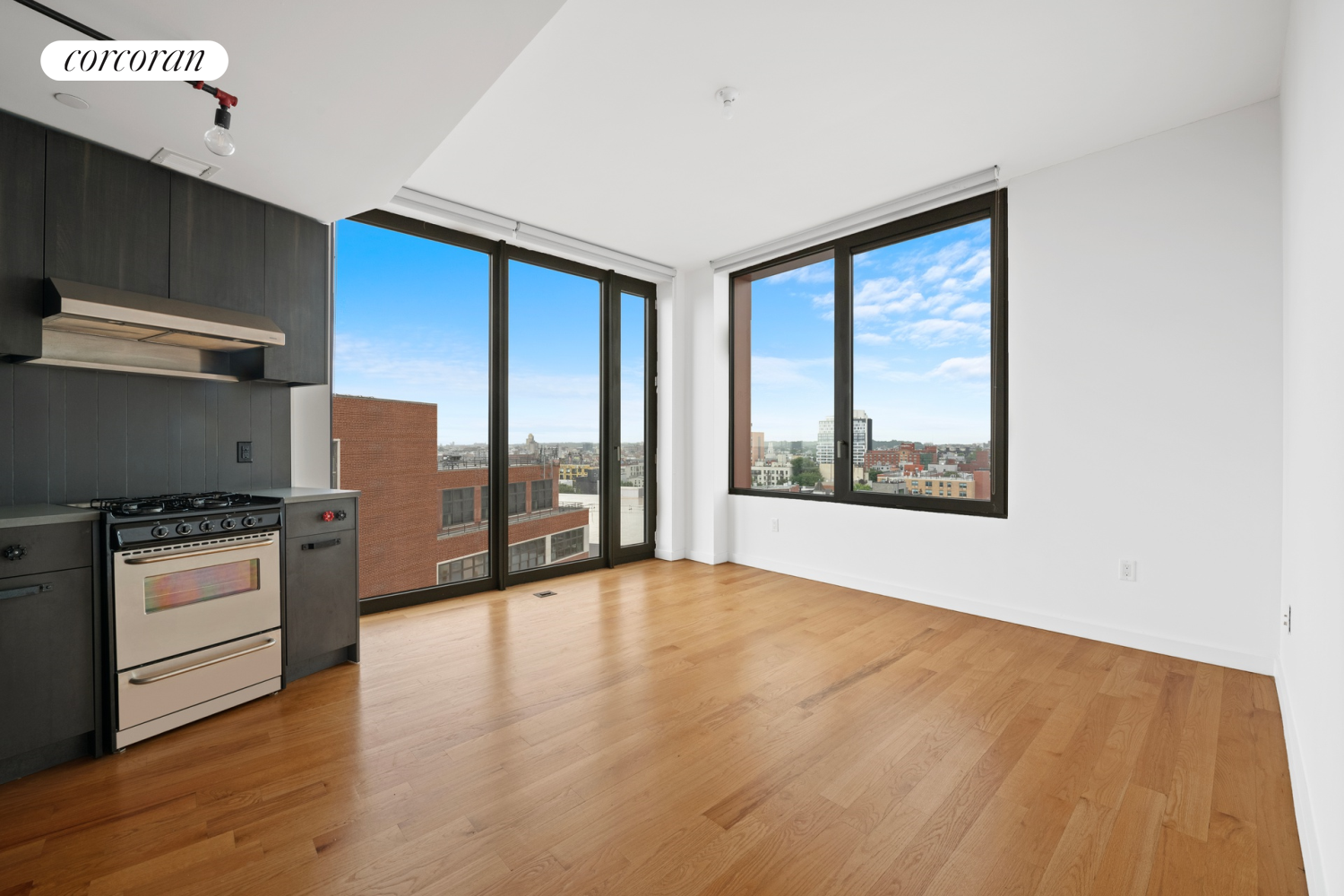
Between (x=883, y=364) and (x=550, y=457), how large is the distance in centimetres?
268

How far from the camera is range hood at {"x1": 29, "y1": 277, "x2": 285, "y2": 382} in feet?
7.36

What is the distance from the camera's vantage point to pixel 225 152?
1.82 m

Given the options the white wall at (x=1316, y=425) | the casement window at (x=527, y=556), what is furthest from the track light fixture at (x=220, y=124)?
the casement window at (x=527, y=556)

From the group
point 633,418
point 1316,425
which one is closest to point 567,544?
point 633,418

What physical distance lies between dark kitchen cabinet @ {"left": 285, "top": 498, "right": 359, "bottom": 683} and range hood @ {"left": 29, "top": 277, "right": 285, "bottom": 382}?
2.74ft

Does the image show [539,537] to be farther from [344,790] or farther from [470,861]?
[470,861]

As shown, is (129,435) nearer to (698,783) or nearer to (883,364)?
(698,783)

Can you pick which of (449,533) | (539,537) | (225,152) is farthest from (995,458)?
(225,152)

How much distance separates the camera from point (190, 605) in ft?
7.52

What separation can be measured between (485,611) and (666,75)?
319 cm

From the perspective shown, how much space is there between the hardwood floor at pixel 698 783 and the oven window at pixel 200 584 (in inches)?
19.6

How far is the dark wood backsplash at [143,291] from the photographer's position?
2.22 meters

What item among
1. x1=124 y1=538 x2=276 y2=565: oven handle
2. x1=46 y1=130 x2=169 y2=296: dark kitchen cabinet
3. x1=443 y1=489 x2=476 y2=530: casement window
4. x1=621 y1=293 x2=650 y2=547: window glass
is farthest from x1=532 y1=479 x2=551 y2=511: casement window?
x1=46 y1=130 x2=169 y2=296: dark kitchen cabinet

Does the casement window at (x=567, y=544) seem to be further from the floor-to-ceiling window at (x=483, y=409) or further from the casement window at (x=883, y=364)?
the casement window at (x=883, y=364)
